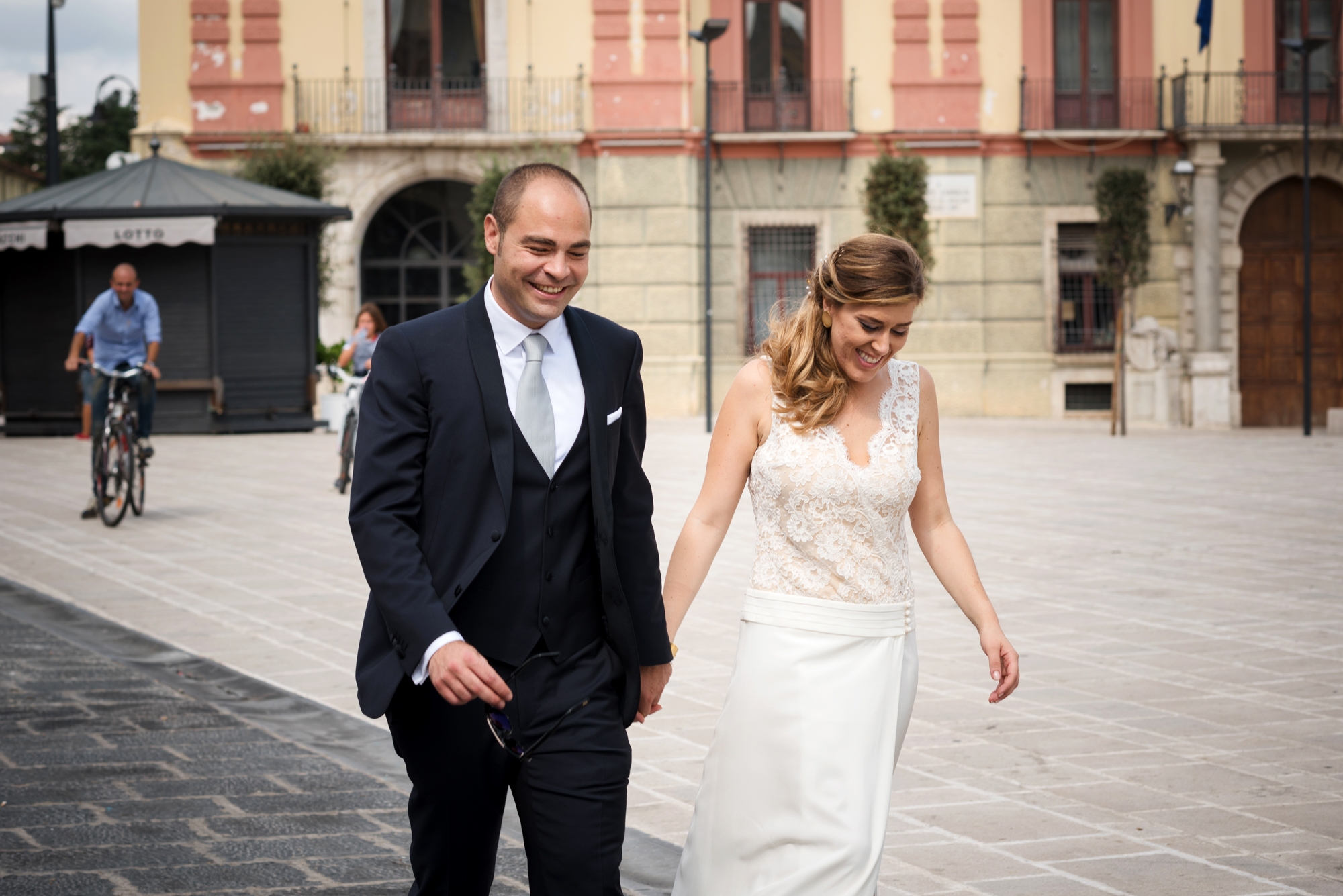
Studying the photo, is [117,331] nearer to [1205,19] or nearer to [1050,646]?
[1050,646]

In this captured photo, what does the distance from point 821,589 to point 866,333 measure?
0.57 metres

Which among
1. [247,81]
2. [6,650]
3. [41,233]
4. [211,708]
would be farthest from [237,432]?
[211,708]

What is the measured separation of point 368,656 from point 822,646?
3.20 feet

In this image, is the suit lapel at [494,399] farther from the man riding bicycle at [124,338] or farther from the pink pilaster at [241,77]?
the pink pilaster at [241,77]

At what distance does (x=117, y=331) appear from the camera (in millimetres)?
12523

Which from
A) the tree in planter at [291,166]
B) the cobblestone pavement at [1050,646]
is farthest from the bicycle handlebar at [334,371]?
the cobblestone pavement at [1050,646]

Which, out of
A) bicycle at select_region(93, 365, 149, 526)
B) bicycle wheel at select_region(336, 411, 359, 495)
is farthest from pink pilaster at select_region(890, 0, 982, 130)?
bicycle at select_region(93, 365, 149, 526)

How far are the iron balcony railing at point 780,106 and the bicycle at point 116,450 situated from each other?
17270 mm

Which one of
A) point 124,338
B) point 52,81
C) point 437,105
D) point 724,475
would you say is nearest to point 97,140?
point 52,81

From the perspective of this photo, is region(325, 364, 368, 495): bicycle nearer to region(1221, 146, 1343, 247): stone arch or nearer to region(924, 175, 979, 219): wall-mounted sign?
region(924, 175, 979, 219): wall-mounted sign

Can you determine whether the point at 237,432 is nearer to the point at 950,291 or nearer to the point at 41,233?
the point at 41,233

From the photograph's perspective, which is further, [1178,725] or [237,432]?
[237,432]

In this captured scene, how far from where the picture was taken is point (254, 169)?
87.2 ft

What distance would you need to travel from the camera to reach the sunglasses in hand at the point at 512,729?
9.81ft
